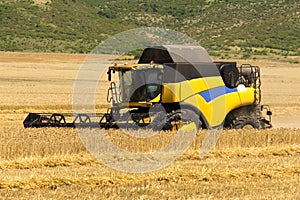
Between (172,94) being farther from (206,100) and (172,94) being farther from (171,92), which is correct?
(206,100)

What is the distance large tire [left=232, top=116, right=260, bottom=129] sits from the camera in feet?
63.0

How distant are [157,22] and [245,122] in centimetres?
10139

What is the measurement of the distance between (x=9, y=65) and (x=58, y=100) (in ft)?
94.4

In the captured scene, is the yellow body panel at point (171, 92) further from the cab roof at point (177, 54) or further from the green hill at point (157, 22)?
the green hill at point (157, 22)

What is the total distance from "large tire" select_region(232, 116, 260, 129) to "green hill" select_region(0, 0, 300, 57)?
218ft

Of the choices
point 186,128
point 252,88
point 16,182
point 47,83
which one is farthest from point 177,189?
point 47,83

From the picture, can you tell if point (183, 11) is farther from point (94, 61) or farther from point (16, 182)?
point (16, 182)

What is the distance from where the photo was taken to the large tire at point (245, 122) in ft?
63.0

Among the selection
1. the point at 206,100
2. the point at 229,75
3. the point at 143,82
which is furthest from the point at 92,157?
the point at 229,75

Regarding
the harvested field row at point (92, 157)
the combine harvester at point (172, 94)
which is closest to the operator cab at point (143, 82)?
the combine harvester at point (172, 94)

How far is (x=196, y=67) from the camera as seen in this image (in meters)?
18.4

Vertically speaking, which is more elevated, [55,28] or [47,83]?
[55,28]

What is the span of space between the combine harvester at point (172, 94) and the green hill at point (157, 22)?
219 feet

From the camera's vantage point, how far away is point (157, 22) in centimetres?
11981
